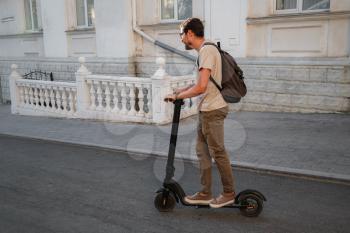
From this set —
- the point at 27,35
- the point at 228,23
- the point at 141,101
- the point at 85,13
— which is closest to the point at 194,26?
the point at 141,101

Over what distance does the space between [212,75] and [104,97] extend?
690 cm

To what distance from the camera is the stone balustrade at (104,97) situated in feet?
30.3

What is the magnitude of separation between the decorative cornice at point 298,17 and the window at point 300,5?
30 centimetres

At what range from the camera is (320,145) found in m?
6.93

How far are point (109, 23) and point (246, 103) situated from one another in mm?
5485

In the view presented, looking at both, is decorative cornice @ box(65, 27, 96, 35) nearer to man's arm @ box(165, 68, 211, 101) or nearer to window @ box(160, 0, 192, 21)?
window @ box(160, 0, 192, 21)

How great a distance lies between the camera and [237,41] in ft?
34.3

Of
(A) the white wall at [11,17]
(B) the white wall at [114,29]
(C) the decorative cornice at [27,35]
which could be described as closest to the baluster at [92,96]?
(B) the white wall at [114,29]

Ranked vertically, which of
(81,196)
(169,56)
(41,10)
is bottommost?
(81,196)

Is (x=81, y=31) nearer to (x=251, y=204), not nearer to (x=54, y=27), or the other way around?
(x=54, y=27)

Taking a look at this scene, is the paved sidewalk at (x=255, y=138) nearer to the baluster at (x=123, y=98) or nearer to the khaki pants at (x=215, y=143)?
the baluster at (x=123, y=98)

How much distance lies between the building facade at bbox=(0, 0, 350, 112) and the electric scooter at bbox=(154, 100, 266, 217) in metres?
5.74

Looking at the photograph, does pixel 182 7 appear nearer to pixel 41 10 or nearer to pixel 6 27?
pixel 41 10

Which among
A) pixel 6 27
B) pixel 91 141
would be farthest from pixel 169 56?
pixel 6 27
